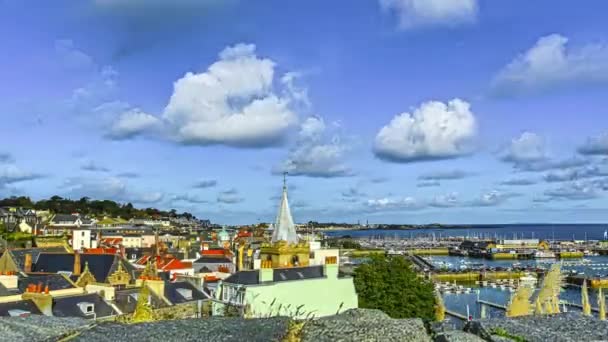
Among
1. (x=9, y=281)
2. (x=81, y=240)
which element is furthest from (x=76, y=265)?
(x=81, y=240)

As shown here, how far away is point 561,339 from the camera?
601 centimetres

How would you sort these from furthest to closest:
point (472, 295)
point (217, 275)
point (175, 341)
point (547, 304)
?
1. point (472, 295)
2. point (217, 275)
3. point (547, 304)
4. point (175, 341)

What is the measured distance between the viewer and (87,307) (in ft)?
90.1

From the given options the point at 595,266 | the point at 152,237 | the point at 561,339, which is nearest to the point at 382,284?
the point at 561,339

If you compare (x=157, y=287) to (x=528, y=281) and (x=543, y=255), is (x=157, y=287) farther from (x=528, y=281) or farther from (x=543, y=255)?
(x=543, y=255)

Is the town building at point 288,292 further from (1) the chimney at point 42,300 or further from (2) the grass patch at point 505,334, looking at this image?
(2) the grass patch at point 505,334

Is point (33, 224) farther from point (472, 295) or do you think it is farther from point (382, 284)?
point (382, 284)

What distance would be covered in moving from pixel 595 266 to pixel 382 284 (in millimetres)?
113120

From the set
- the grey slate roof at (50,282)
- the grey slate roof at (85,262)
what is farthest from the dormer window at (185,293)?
the grey slate roof at (85,262)

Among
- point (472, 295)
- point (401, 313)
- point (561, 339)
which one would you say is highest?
point (561, 339)

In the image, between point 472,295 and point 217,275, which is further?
point 472,295

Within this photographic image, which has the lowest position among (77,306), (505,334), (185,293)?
(185,293)

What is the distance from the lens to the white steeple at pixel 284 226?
54.4 meters

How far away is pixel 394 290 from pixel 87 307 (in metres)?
19.0
